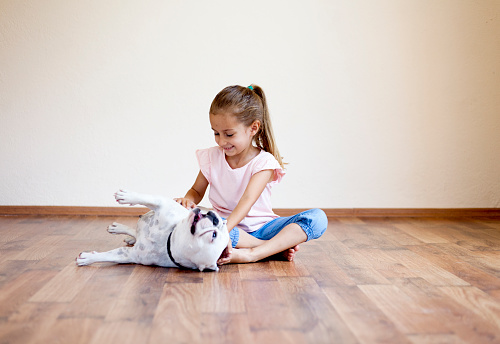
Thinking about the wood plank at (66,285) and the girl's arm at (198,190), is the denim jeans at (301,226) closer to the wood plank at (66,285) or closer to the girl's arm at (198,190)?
the girl's arm at (198,190)

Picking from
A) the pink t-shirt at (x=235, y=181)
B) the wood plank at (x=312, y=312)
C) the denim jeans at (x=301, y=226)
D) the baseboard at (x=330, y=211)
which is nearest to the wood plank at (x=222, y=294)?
the wood plank at (x=312, y=312)

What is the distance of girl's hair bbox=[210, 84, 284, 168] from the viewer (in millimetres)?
1764

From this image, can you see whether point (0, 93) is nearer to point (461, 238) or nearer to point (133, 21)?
point (133, 21)

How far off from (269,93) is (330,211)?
69cm

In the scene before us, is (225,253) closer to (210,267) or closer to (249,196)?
(210,267)

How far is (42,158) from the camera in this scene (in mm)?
2715

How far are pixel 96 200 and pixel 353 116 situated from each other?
1389 mm

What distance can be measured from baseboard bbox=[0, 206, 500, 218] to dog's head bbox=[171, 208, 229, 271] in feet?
4.01

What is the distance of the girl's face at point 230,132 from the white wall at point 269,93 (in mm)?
944

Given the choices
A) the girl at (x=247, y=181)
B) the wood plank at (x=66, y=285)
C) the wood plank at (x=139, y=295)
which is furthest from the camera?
the girl at (x=247, y=181)

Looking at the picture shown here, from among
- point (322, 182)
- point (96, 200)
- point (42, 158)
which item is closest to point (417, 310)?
point (322, 182)

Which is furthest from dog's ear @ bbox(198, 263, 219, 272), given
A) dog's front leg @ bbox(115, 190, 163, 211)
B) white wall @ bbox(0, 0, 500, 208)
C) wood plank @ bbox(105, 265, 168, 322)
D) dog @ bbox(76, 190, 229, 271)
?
white wall @ bbox(0, 0, 500, 208)

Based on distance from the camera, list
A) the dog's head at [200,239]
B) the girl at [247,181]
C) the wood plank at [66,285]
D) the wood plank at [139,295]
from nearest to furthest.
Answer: the wood plank at [139,295], the wood plank at [66,285], the dog's head at [200,239], the girl at [247,181]

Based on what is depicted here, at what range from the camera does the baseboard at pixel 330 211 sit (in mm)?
2713
